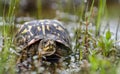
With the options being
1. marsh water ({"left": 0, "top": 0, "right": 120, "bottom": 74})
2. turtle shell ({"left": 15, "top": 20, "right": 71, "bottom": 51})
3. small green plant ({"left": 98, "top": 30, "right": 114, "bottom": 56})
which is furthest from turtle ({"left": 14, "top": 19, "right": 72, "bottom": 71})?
small green plant ({"left": 98, "top": 30, "right": 114, "bottom": 56})

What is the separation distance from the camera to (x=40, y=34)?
3.97 meters

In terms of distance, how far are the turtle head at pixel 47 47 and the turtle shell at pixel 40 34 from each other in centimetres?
12

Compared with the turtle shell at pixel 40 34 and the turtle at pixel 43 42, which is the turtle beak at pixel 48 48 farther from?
the turtle shell at pixel 40 34

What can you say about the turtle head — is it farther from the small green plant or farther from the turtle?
the small green plant

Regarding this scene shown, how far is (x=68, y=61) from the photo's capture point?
12.5ft

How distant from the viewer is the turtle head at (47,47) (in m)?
3.69

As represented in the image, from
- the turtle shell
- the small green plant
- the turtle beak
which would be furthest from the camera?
the turtle shell

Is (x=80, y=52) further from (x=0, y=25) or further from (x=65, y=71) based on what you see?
(x=0, y=25)

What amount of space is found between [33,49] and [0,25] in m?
0.41

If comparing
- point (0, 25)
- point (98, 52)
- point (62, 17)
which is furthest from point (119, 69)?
point (62, 17)

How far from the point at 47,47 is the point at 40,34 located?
12.3 inches

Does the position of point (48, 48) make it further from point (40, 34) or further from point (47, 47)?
point (40, 34)

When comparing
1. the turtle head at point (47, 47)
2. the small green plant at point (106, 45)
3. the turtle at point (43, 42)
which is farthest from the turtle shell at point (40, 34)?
the small green plant at point (106, 45)

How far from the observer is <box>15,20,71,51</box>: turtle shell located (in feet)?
13.0
